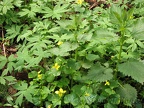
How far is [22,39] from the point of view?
361 centimetres

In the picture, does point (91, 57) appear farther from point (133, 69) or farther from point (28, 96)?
point (28, 96)

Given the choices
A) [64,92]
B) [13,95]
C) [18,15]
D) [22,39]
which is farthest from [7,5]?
[64,92]

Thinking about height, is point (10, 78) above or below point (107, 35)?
below

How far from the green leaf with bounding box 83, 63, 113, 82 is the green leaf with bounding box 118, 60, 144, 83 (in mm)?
152

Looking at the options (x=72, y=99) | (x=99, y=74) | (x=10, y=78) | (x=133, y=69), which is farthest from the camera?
(x=10, y=78)

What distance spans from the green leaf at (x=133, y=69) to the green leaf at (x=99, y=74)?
6.0 inches

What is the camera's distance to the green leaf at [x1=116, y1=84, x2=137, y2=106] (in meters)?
2.70

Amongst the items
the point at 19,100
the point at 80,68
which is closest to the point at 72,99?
the point at 80,68

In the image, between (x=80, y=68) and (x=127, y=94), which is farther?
(x=80, y=68)

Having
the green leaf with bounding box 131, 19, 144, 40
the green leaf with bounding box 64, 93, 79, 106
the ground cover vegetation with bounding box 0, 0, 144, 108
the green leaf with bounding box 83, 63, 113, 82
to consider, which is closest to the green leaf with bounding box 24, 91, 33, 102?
the ground cover vegetation with bounding box 0, 0, 144, 108

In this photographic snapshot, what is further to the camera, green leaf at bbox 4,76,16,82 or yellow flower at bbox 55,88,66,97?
green leaf at bbox 4,76,16,82

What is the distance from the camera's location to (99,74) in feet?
8.81

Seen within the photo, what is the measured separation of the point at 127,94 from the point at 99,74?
1.18ft

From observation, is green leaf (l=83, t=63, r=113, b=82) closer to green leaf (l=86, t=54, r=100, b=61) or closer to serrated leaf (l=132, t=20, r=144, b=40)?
green leaf (l=86, t=54, r=100, b=61)
